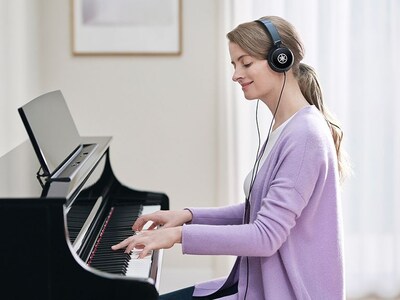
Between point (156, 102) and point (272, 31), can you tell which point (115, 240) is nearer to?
point (272, 31)

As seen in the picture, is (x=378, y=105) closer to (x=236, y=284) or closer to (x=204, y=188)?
(x=204, y=188)

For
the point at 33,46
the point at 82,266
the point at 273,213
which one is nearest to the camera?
the point at 82,266

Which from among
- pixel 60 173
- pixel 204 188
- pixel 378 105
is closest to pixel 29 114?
pixel 60 173

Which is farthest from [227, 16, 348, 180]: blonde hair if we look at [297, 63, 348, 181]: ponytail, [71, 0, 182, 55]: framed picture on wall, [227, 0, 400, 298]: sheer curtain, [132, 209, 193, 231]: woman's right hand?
[71, 0, 182, 55]: framed picture on wall

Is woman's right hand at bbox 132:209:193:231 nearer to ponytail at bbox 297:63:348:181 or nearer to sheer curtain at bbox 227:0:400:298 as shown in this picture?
ponytail at bbox 297:63:348:181

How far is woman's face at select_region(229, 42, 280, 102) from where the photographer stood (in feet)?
7.49

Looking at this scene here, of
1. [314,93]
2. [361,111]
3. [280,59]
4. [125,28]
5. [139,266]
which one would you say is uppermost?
[125,28]

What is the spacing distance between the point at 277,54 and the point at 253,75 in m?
0.11

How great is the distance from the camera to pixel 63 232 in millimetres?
1938

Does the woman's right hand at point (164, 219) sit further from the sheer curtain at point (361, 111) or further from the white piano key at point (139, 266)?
the sheer curtain at point (361, 111)

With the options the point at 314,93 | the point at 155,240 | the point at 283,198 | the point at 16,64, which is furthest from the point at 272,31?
the point at 16,64

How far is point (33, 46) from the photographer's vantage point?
4.07 metres

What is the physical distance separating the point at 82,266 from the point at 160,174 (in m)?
2.39

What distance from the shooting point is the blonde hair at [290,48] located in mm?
2266
